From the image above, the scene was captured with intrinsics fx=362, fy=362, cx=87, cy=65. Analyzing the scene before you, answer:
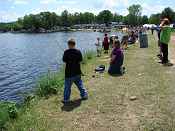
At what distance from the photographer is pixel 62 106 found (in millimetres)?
11227

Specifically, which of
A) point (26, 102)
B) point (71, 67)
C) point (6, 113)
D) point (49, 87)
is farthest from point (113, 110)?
point (26, 102)

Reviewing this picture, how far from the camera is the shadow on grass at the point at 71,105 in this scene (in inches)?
427

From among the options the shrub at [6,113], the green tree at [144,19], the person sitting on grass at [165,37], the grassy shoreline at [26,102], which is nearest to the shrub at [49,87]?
the grassy shoreline at [26,102]

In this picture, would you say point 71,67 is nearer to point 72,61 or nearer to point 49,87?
point 72,61

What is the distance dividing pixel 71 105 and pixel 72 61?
137 centimetres

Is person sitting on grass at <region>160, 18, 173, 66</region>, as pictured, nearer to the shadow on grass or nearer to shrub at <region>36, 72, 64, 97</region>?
shrub at <region>36, 72, 64, 97</region>

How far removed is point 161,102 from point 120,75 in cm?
504

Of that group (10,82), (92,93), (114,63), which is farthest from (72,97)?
(10,82)

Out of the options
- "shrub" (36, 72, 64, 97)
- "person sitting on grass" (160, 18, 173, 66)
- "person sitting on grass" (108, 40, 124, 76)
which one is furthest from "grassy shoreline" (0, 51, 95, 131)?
"person sitting on grass" (160, 18, 173, 66)

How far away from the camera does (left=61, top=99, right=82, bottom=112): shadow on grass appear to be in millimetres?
10834

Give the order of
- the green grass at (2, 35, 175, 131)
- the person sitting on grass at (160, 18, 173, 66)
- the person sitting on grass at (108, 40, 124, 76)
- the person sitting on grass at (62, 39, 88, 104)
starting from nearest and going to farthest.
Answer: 1. the green grass at (2, 35, 175, 131)
2. the person sitting on grass at (62, 39, 88, 104)
3. the person sitting on grass at (108, 40, 124, 76)
4. the person sitting on grass at (160, 18, 173, 66)

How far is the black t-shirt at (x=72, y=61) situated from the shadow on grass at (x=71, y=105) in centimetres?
85

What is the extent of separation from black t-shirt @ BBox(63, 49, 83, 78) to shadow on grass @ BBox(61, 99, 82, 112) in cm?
85

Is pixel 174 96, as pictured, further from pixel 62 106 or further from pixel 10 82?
pixel 10 82
